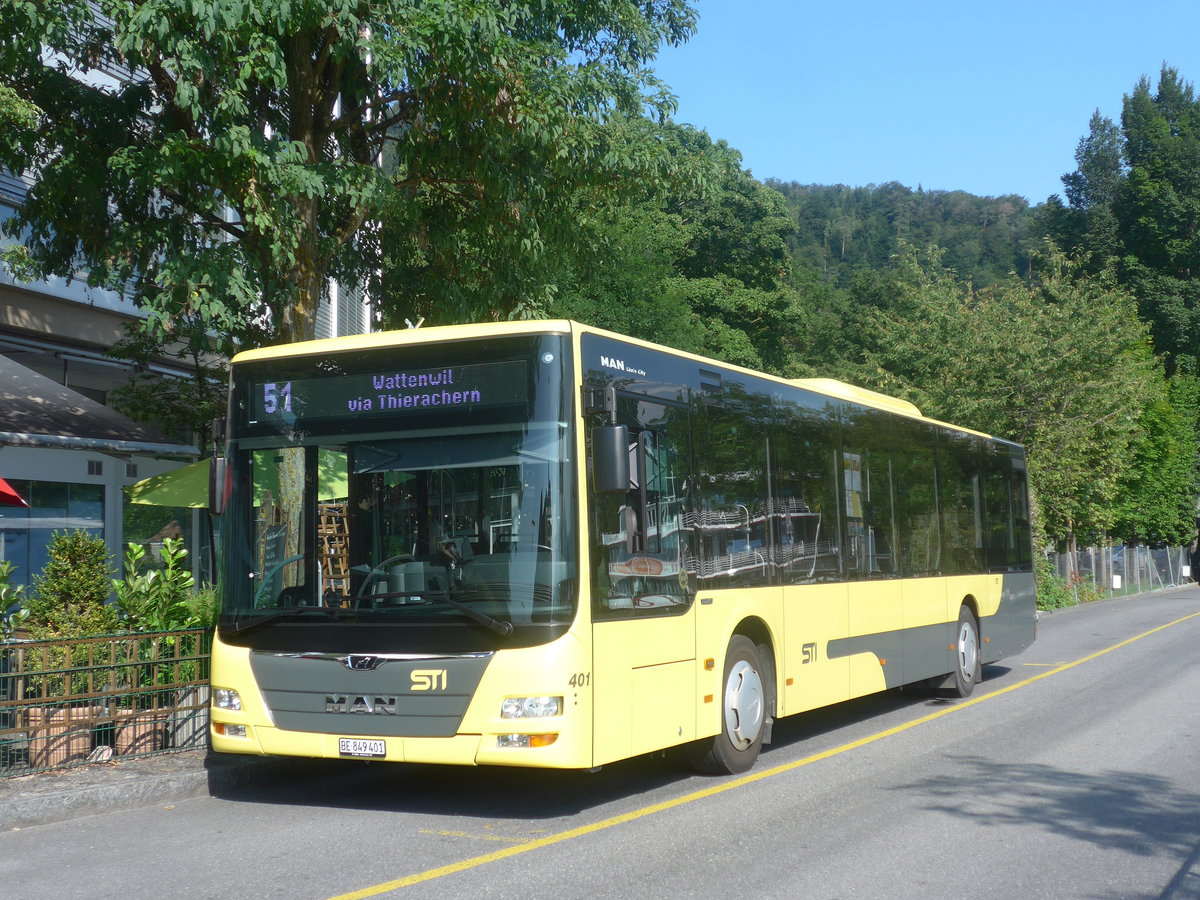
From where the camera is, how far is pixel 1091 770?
31.6 ft

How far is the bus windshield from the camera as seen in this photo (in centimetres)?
775

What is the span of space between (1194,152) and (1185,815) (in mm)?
91405

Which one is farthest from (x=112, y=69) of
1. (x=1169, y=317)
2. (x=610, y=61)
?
(x=1169, y=317)

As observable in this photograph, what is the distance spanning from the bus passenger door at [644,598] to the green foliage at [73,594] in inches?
190

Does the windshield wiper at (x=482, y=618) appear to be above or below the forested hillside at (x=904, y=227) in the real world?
below

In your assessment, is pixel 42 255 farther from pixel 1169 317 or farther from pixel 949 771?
pixel 1169 317

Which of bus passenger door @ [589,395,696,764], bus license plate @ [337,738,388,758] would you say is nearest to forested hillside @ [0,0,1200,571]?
bus passenger door @ [589,395,696,764]

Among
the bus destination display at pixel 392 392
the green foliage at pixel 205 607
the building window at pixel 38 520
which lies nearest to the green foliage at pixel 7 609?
the green foliage at pixel 205 607

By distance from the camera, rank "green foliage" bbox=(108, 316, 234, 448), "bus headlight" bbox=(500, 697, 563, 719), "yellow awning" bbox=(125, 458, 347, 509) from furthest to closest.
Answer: "green foliage" bbox=(108, 316, 234, 448) < "yellow awning" bbox=(125, 458, 347, 509) < "bus headlight" bbox=(500, 697, 563, 719)

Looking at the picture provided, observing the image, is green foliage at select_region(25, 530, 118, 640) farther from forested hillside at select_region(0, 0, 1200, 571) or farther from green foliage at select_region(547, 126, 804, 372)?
green foliage at select_region(547, 126, 804, 372)

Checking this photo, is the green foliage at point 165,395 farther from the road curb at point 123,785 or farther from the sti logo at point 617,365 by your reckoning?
the sti logo at point 617,365

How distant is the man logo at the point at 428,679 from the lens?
25.6ft

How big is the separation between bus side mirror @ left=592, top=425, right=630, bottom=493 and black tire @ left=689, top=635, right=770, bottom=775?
2.42 m

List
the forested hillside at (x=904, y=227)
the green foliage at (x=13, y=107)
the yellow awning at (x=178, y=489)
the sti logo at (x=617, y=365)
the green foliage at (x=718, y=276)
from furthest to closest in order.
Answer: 1. the forested hillside at (x=904, y=227)
2. the green foliage at (x=718, y=276)
3. the yellow awning at (x=178, y=489)
4. the green foliage at (x=13, y=107)
5. the sti logo at (x=617, y=365)
